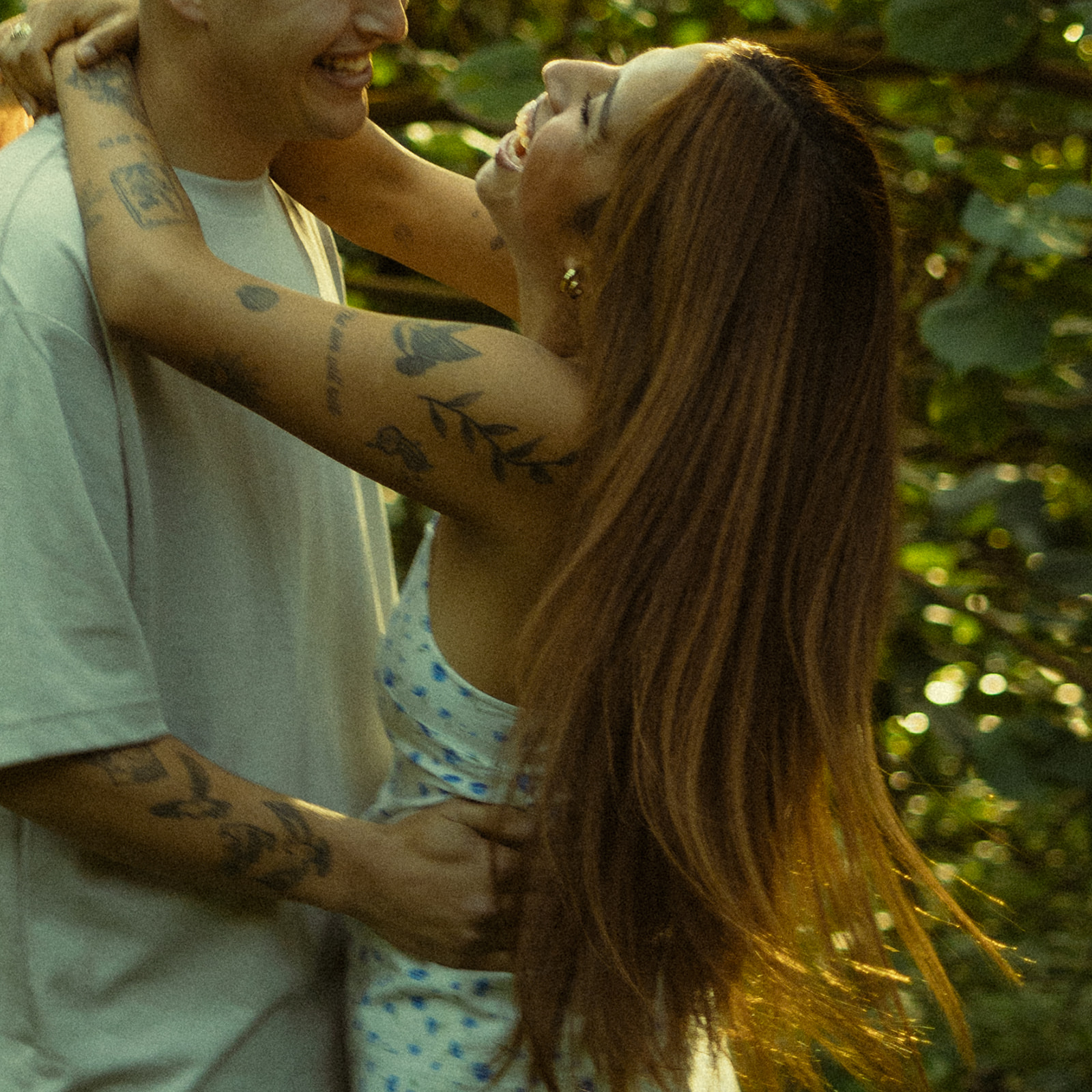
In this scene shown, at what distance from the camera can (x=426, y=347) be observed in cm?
124

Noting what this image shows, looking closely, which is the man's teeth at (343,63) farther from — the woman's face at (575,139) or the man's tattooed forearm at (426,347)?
the man's tattooed forearm at (426,347)

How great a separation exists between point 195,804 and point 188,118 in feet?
2.46

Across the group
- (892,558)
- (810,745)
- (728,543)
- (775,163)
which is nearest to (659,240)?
(775,163)

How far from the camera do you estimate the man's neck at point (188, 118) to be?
1.41 meters

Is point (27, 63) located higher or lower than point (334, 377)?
higher

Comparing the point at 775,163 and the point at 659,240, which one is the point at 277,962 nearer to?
the point at 659,240

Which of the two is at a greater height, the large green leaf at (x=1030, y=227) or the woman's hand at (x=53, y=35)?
the woman's hand at (x=53, y=35)

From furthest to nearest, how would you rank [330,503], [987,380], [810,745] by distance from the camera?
[987,380] → [330,503] → [810,745]

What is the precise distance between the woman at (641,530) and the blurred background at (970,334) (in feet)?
1.58

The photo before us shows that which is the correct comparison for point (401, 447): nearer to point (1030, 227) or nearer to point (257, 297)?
point (257, 297)

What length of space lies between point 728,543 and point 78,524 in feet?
2.04

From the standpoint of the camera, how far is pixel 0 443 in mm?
1165

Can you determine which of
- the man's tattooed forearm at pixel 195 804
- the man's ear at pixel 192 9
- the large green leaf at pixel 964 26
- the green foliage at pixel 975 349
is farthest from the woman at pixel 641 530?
the large green leaf at pixel 964 26

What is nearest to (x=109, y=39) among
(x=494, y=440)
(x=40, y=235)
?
(x=40, y=235)
